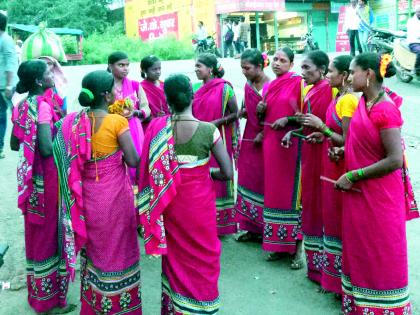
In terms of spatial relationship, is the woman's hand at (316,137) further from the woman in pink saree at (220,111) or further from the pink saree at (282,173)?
the woman in pink saree at (220,111)

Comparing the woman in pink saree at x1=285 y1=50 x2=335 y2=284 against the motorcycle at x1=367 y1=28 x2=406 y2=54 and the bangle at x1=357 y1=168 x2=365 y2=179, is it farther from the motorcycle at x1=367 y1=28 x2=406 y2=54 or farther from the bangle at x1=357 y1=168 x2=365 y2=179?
the motorcycle at x1=367 y1=28 x2=406 y2=54

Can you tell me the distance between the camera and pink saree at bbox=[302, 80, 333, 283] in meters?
4.02

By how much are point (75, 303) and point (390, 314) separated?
230cm

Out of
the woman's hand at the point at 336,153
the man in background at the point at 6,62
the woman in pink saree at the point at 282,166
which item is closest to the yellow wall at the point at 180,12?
the man in background at the point at 6,62

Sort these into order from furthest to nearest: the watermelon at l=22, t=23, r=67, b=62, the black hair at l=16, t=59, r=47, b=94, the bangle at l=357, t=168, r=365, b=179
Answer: the watermelon at l=22, t=23, r=67, b=62
the black hair at l=16, t=59, r=47, b=94
the bangle at l=357, t=168, r=365, b=179

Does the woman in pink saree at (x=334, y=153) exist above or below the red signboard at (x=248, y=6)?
below

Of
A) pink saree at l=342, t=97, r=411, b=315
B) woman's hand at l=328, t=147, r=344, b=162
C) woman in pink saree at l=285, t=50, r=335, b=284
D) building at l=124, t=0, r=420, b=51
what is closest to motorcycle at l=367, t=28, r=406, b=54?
woman in pink saree at l=285, t=50, r=335, b=284

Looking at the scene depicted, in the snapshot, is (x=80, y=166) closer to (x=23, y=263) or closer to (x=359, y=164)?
(x=359, y=164)

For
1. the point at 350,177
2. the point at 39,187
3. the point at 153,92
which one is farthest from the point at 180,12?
the point at 350,177

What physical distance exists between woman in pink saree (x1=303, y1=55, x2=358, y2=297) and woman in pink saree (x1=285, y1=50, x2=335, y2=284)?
0.20 meters

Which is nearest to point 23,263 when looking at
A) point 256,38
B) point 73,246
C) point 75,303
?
point 75,303

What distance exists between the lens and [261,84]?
195 inches

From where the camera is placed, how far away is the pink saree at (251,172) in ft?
16.4

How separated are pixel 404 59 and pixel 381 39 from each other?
1.53 metres
